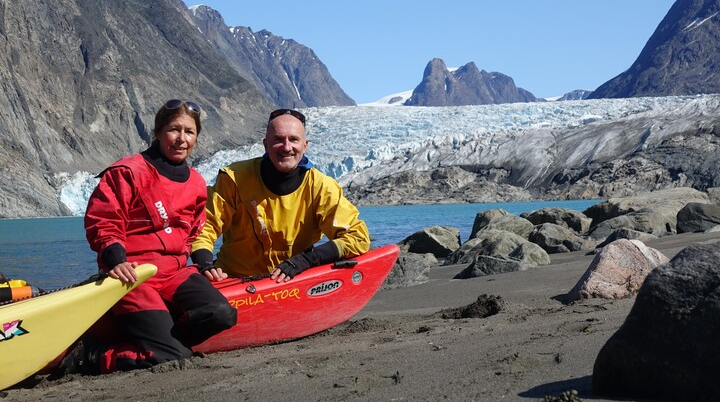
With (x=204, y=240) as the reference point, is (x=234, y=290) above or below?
below

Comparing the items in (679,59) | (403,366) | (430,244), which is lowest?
(430,244)

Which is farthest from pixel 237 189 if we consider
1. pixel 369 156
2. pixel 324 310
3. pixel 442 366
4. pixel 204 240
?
pixel 369 156

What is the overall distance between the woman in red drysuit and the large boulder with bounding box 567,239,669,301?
2.16 meters

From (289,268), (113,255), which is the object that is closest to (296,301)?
(289,268)

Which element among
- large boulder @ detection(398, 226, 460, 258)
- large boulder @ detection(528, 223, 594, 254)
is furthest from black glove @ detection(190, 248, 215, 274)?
large boulder @ detection(398, 226, 460, 258)

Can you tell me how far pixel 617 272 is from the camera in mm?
5031

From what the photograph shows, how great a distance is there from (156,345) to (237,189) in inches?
40.5

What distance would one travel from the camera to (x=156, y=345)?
3.77 meters

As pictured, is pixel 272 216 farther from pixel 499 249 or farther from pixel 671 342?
pixel 499 249

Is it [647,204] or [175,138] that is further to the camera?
[647,204]

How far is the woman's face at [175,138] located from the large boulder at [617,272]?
2.46 metres

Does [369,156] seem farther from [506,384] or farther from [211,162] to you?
[506,384]

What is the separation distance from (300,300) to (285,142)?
0.84 metres

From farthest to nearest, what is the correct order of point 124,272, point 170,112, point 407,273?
point 407,273 < point 170,112 < point 124,272
